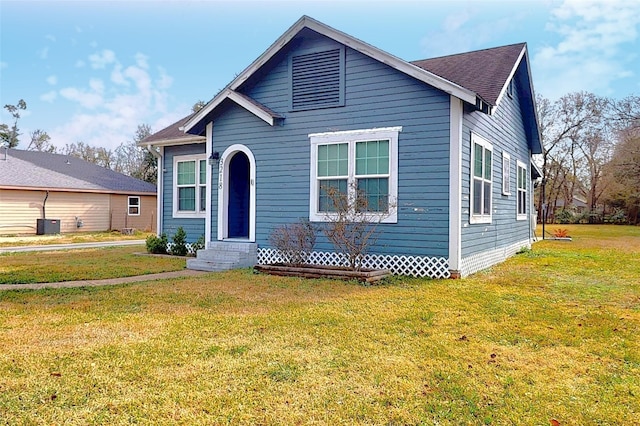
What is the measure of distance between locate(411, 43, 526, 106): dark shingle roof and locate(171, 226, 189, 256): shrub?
25.7ft

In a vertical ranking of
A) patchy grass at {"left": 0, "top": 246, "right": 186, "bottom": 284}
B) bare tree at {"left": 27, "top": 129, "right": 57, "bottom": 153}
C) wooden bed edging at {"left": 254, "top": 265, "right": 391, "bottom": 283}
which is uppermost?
bare tree at {"left": 27, "top": 129, "right": 57, "bottom": 153}

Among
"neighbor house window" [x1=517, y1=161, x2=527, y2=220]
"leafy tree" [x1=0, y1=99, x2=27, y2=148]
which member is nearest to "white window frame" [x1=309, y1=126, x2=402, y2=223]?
"neighbor house window" [x1=517, y1=161, x2=527, y2=220]

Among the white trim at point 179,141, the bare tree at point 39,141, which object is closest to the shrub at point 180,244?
the white trim at point 179,141

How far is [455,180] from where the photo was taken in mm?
8586

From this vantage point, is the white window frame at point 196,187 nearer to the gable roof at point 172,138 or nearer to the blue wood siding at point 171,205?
the blue wood siding at point 171,205

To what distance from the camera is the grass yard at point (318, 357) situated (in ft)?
10.2

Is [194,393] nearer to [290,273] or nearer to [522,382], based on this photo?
[522,382]

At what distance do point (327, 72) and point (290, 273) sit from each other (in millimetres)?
4388

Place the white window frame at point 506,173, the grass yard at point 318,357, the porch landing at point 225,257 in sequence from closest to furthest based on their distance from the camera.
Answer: the grass yard at point 318,357 → the porch landing at point 225,257 → the white window frame at point 506,173

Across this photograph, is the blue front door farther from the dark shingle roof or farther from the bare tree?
the bare tree


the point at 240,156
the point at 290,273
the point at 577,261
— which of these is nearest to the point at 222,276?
the point at 290,273

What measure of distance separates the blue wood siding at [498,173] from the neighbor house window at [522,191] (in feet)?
0.74

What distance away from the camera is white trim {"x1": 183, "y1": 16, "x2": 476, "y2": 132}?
27.1ft

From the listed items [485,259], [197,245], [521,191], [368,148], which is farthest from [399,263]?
[521,191]
